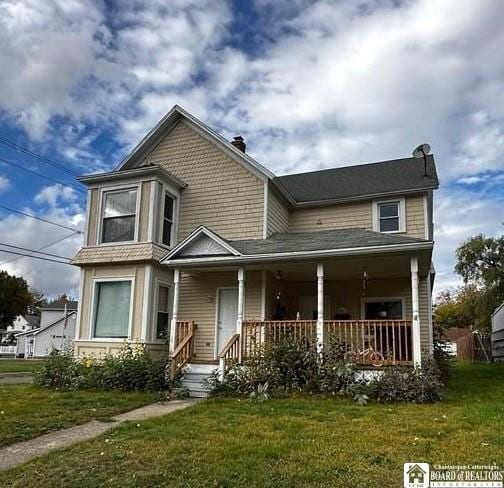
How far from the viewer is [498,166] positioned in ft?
59.8

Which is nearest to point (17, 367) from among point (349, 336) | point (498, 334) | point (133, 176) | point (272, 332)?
point (133, 176)

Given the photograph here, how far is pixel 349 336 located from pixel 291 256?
2217 millimetres

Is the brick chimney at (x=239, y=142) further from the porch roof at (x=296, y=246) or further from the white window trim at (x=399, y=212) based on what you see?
the white window trim at (x=399, y=212)

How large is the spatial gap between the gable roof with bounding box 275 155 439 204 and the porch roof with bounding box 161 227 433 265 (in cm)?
227

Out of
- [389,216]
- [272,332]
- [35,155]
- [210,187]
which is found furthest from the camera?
[35,155]

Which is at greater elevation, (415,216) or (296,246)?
(415,216)

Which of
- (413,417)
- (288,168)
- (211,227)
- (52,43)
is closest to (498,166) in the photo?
(288,168)

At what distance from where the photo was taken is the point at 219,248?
448 inches

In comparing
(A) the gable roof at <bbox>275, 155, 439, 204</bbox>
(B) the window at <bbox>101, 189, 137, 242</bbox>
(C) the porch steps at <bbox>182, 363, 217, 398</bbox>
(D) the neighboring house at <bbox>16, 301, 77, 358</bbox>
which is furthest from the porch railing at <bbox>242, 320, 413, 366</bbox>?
(D) the neighboring house at <bbox>16, 301, 77, 358</bbox>

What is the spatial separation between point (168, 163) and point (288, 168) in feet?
22.7

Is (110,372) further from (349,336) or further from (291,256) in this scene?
(349,336)

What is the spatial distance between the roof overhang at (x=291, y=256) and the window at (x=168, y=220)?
1.98m

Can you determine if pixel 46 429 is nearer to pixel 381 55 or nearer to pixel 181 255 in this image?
pixel 181 255

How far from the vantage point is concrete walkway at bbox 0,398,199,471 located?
5383mm
